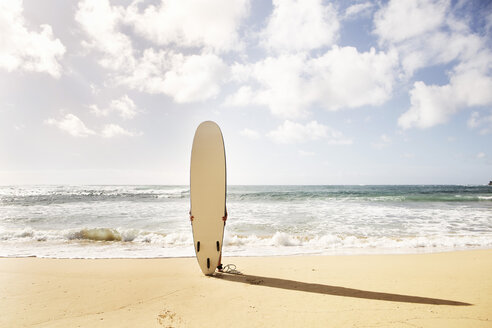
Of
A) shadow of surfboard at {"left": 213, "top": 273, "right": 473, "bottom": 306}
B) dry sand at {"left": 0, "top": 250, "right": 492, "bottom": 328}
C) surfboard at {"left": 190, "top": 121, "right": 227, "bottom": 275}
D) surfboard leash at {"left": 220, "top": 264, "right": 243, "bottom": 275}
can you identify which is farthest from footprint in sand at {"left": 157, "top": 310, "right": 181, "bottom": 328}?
surfboard leash at {"left": 220, "top": 264, "right": 243, "bottom": 275}

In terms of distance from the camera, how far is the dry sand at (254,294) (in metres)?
3.24

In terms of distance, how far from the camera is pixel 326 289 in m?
4.19

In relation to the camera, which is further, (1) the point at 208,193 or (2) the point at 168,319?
(1) the point at 208,193

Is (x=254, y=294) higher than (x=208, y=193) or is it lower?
lower

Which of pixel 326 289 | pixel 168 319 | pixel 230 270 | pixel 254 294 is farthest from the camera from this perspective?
pixel 230 270

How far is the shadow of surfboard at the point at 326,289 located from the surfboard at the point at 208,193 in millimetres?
549

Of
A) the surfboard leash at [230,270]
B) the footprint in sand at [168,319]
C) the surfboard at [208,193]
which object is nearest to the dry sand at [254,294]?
the footprint in sand at [168,319]

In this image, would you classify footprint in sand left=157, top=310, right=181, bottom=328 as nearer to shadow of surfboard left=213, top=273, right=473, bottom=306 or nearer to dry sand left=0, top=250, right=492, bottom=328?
dry sand left=0, top=250, right=492, bottom=328

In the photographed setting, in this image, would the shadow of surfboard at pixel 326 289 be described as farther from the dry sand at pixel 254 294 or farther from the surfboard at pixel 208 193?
the surfboard at pixel 208 193

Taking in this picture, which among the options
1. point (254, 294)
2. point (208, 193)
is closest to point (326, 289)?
point (254, 294)

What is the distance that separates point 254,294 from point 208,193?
2.10m

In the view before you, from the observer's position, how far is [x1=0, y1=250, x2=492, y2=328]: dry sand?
128 inches

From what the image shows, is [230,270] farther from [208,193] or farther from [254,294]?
[208,193]

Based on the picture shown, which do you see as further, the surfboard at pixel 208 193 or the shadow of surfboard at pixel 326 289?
the surfboard at pixel 208 193
